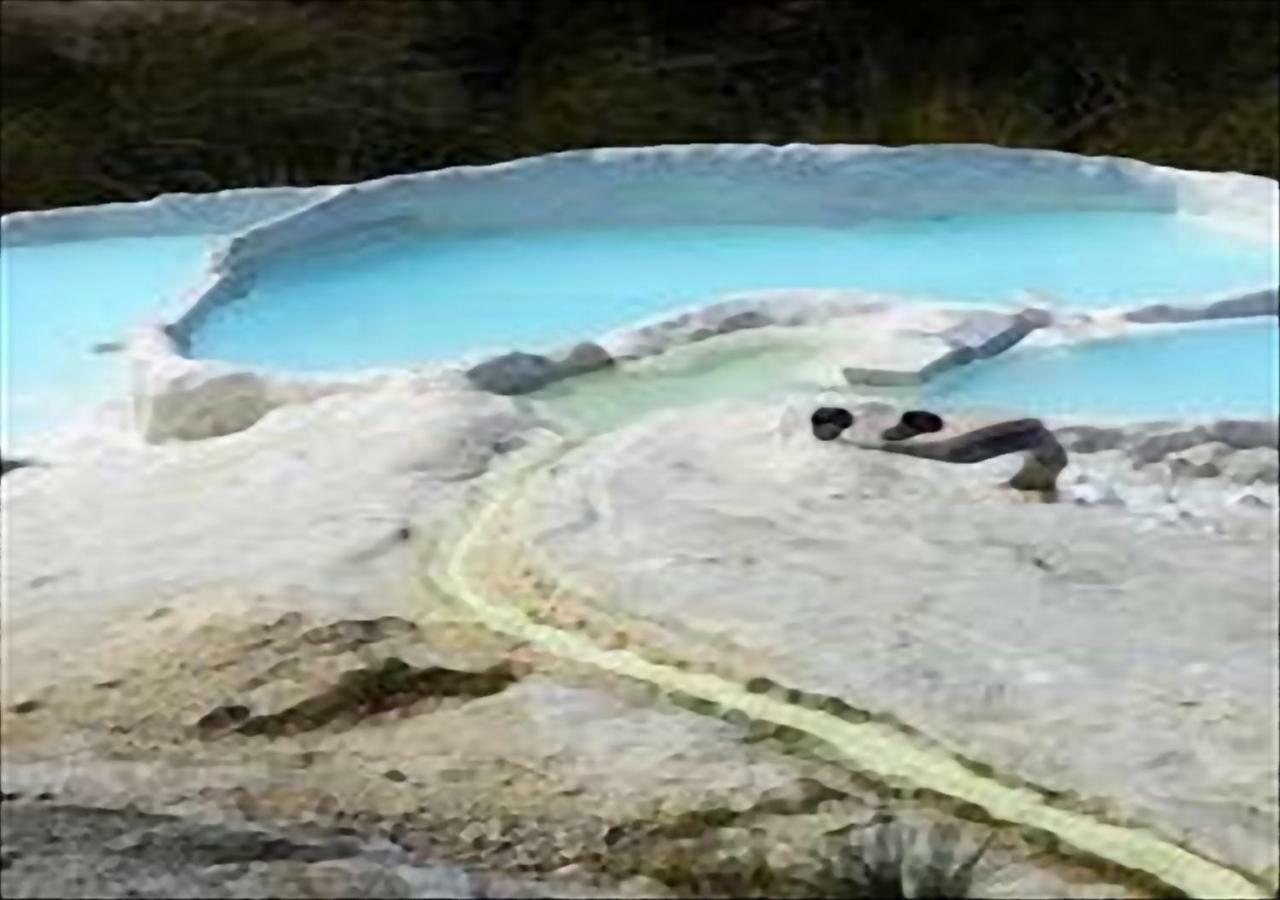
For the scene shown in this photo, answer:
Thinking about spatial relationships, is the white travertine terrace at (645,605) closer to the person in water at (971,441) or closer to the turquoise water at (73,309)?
the person in water at (971,441)

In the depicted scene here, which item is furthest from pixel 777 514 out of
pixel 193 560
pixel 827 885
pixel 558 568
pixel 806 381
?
pixel 806 381

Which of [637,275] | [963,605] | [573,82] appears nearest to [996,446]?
[963,605]

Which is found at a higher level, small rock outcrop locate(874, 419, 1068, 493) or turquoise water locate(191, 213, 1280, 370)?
small rock outcrop locate(874, 419, 1068, 493)

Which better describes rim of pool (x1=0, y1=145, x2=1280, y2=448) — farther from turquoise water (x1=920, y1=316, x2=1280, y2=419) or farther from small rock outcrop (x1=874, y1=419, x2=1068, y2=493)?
small rock outcrop (x1=874, y1=419, x2=1068, y2=493)

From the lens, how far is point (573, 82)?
905 cm

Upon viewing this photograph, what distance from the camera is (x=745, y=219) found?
24.2 ft

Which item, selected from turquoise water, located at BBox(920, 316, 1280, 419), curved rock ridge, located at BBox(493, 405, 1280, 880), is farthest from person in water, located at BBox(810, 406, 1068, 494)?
turquoise water, located at BBox(920, 316, 1280, 419)

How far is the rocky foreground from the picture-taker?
7.89ft

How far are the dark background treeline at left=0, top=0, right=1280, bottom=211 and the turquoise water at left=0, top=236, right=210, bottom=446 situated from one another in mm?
1270

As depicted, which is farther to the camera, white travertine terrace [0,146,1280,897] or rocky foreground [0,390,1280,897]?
white travertine terrace [0,146,1280,897]

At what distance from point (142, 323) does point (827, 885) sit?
12.8 feet

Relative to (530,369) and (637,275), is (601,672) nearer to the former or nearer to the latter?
(530,369)

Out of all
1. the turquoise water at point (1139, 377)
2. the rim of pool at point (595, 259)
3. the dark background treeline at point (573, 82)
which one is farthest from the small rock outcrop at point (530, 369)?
the dark background treeline at point (573, 82)

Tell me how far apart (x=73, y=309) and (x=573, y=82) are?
120 inches
